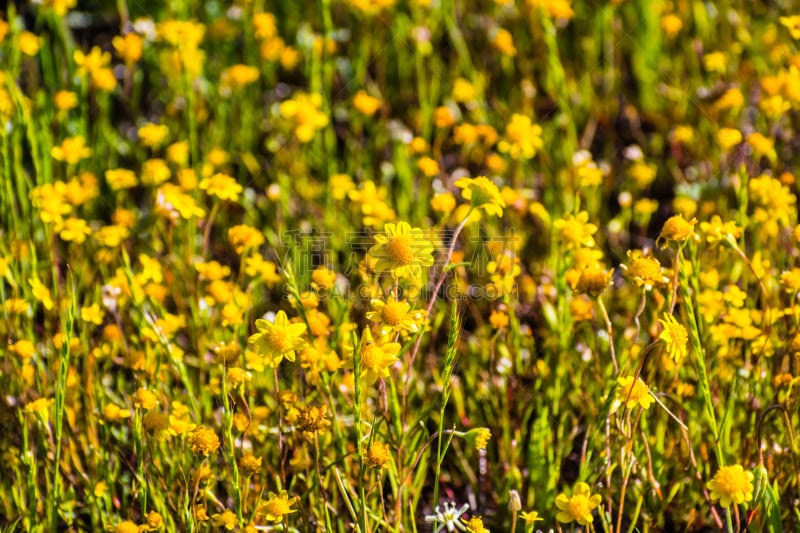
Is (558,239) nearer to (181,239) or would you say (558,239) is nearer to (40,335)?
(181,239)

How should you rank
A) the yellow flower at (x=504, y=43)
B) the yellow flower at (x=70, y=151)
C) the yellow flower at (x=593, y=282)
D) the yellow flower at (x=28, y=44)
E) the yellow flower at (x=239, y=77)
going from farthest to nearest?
the yellow flower at (x=504, y=43) < the yellow flower at (x=239, y=77) < the yellow flower at (x=28, y=44) < the yellow flower at (x=70, y=151) < the yellow flower at (x=593, y=282)

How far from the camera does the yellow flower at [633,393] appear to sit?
4.73 ft

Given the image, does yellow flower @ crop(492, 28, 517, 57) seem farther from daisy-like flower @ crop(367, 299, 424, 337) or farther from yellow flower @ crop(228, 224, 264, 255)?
daisy-like flower @ crop(367, 299, 424, 337)

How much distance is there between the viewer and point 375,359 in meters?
1.46

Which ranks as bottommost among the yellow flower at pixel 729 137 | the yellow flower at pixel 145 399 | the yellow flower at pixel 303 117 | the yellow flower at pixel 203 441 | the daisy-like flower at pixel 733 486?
the daisy-like flower at pixel 733 486

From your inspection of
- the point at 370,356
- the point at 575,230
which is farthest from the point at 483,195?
the point at 370,356

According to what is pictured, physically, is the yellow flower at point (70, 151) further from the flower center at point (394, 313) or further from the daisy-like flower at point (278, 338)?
the flower center at point (394, 313)

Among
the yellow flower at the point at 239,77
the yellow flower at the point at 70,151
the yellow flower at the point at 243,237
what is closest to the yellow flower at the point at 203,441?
the yellow flower at the point at 243,237

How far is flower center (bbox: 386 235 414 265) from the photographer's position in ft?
5.31

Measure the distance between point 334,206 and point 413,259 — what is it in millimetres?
940

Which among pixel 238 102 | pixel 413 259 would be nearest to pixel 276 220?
pixel 238 102

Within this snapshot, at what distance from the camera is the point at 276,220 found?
249 centimetres

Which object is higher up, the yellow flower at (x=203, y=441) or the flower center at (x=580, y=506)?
the yellow flower at (x=203, y=441)

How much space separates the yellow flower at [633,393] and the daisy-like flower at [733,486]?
16 centimetres
